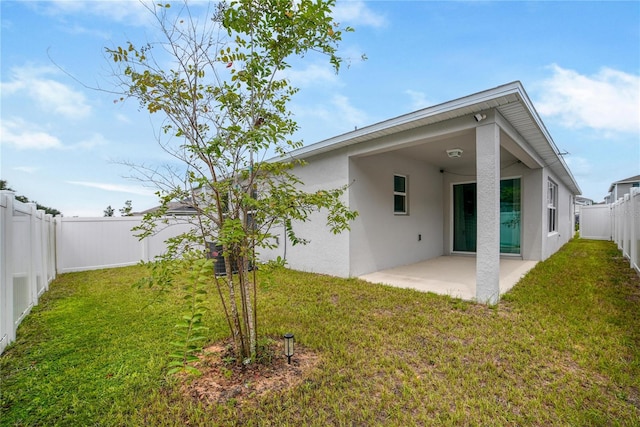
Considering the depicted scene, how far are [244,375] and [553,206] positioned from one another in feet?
38.8

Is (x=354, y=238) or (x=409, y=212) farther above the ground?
(x=409, y=212)

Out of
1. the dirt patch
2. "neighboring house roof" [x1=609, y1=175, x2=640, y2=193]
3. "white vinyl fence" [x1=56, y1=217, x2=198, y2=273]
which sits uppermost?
"neighboring house roof" [x1=609, y1=175, x2=640, y2=193]

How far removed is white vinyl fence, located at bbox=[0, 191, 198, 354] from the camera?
11.5 ft

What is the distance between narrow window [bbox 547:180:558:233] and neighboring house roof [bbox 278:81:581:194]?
3.32 metres

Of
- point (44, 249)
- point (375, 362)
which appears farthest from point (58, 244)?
point (375, 362)

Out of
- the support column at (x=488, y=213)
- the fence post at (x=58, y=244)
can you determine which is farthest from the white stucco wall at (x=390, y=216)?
the fence post at (x=58, y=244)

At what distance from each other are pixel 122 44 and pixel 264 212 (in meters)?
1.93

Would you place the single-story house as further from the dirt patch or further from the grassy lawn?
the dirt patch

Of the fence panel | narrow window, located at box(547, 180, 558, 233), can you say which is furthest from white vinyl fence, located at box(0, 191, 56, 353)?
the fence panel

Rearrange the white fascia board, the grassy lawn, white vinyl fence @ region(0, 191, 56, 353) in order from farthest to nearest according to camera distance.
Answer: the white fascia board → white vinyl fence @ region(0, 191, 56, 353) → the grassy lawn

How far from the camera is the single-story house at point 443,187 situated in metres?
4.64

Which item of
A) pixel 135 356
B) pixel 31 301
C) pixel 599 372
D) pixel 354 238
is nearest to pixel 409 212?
pixel 354 238

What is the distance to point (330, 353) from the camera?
3.08m

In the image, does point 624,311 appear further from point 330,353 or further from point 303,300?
point 303,300
